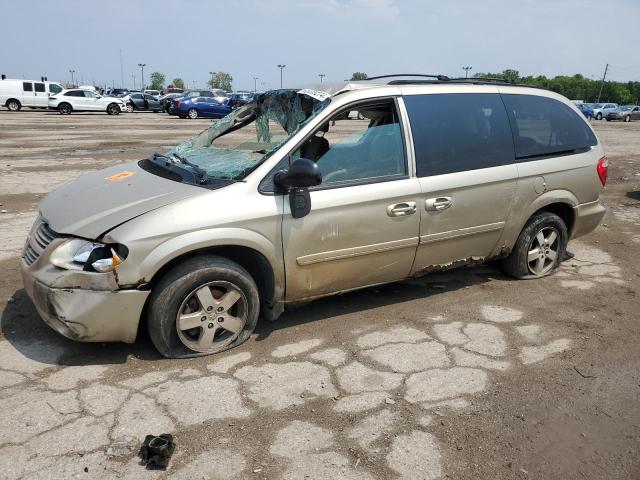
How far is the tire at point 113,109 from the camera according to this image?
34625 millimetres

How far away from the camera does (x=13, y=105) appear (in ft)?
112

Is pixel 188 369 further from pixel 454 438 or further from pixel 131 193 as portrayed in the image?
pixel 454 438

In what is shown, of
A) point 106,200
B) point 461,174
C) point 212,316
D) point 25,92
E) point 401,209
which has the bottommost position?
point 212,316

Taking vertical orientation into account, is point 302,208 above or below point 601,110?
below

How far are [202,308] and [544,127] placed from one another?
11.3 feet

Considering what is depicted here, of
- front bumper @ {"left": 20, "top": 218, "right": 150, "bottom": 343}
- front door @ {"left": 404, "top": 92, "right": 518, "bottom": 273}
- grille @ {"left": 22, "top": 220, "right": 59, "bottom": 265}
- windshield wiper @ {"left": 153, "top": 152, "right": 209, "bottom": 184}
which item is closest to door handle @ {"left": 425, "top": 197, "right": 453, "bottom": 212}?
front door @ {"left": 404, "top": 92, "right": 518, "bottom": 273}

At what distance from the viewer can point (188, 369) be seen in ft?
11.2

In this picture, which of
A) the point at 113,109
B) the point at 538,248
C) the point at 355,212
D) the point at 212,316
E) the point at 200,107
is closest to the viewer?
the point at 212,316

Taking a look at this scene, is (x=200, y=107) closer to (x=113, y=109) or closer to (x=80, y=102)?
(x=113, y=109)

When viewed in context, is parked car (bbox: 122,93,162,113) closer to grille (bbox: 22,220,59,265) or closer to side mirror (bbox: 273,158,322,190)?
grille (bbox: 22,220,59,265)

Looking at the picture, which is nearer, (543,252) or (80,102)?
(543,252)

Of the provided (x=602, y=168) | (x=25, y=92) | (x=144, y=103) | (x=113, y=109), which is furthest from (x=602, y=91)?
(x=602, y=168)

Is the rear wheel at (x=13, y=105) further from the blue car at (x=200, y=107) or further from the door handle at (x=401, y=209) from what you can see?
the door handle at (x=401, y=209)

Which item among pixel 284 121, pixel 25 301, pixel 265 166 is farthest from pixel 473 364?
pixel 25 301
